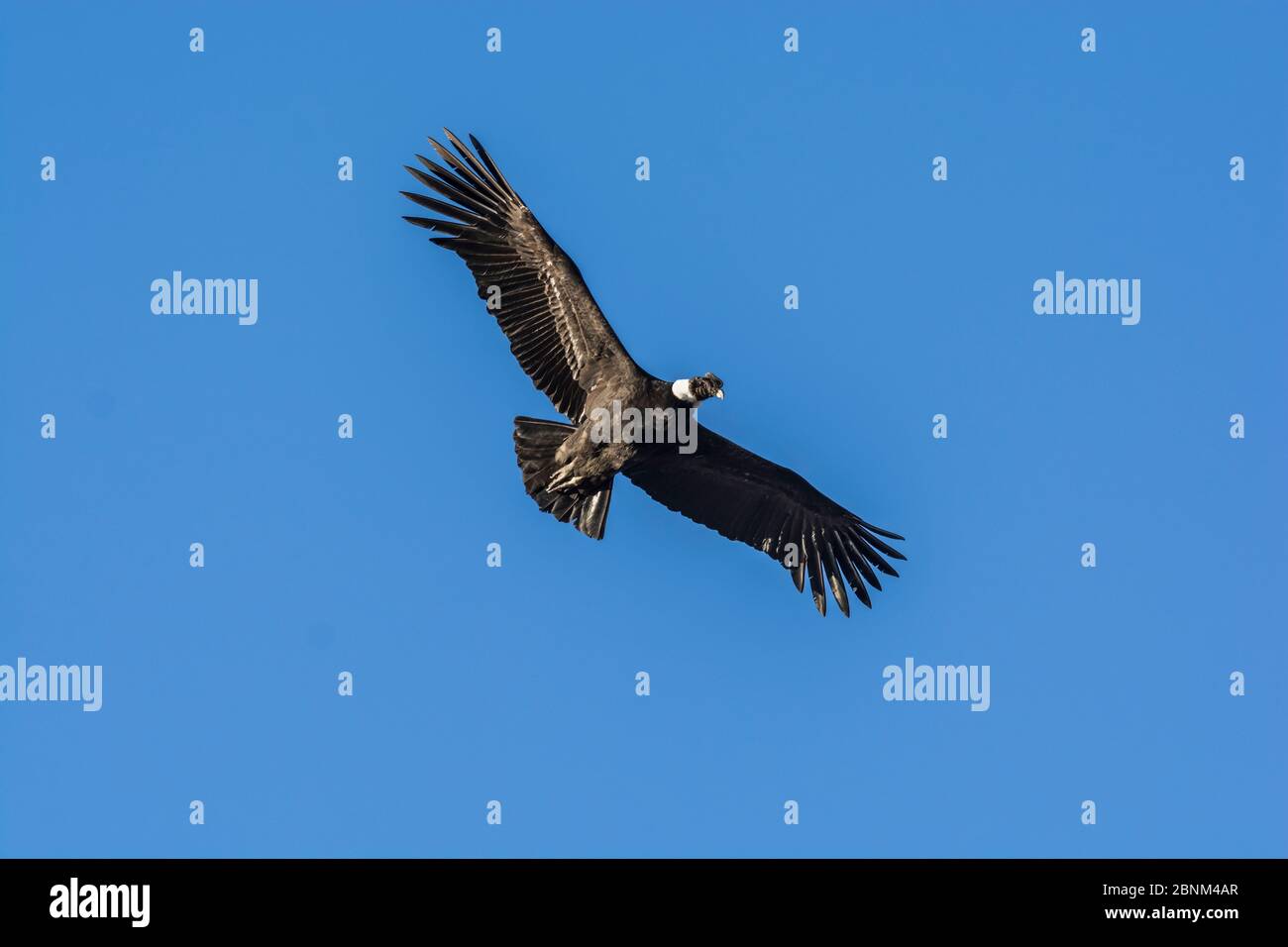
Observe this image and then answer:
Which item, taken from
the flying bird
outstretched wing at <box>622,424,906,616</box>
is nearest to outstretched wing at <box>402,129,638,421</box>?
the flying bird

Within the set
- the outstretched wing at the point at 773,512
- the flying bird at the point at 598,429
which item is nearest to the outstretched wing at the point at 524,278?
the flying bird at the point at 598,429

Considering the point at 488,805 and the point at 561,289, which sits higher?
the point at 561,289

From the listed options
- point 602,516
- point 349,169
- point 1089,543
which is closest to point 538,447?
point 602,516

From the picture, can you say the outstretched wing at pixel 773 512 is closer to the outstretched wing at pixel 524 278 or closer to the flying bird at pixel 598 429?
the flying bird at pixel 598 429

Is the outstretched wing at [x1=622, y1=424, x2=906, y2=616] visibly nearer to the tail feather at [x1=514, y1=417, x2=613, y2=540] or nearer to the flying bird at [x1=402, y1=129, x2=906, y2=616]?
the flying bird at [x1=402, y1=129, x2=906, y2=616]

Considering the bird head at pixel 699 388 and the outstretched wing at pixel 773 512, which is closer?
the bird head at pixel 699 388
